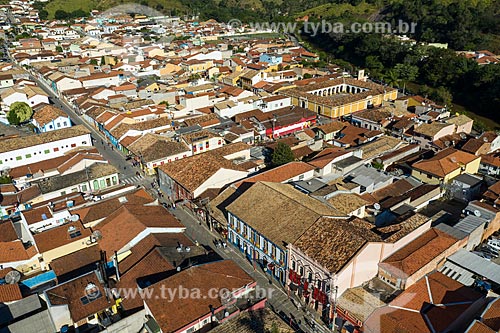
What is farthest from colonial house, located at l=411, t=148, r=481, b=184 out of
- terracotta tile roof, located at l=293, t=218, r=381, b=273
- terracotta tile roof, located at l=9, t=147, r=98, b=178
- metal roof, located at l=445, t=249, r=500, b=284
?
terracotta tile roof, located at l=9, t=147, r=98, b=178

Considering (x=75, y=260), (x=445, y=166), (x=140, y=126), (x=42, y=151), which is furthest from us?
(x=140, y=126)

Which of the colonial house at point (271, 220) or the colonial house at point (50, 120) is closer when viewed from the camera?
the colonial house at point (271, 220)

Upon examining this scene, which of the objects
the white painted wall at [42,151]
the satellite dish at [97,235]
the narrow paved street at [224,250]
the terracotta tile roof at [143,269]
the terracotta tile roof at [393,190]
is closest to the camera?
the terracotta tile roof at [143,269]

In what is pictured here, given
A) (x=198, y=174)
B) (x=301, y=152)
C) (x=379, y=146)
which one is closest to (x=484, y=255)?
(x=379, y=146)

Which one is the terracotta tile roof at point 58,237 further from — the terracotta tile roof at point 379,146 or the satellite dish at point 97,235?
the terracotta tile roof at point 379,146

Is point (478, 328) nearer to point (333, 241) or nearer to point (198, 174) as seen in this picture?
point (333, 241)

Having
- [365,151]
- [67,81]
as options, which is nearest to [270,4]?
[67,81]

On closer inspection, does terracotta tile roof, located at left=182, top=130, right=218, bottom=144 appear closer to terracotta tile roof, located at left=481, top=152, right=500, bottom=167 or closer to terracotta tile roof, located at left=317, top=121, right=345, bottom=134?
terracotta tile roof, located at left=317, top=121, right=345, bottom=134

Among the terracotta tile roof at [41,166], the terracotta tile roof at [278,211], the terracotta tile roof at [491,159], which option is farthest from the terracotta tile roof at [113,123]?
the terracotta tile roof at [491,159]
